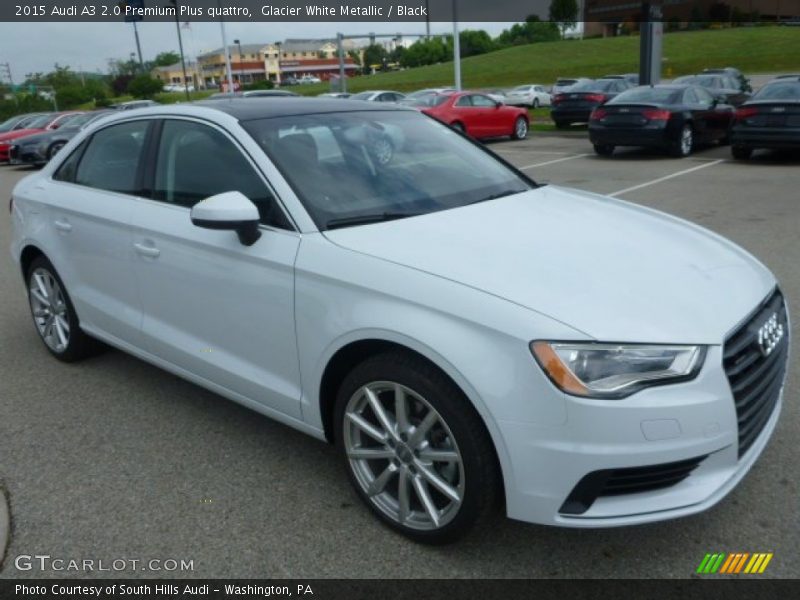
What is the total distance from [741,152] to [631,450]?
13.3m

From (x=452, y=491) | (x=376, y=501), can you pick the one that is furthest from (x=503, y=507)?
(x=376, y=501)

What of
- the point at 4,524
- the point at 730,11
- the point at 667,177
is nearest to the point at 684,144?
the point at 667,177

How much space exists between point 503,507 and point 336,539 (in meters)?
0.67

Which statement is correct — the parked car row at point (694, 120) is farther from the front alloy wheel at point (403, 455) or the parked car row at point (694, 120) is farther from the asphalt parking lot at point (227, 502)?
the front alloy wheel at point (403, 455)

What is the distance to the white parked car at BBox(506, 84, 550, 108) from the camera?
3997cm

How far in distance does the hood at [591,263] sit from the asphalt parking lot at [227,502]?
0.81 ft

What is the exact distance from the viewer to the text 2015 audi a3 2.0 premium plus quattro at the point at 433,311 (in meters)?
2.44

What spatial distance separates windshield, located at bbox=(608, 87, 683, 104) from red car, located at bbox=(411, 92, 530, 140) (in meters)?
5.10

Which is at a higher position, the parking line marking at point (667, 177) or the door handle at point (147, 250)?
the door handle at point (147, 250)

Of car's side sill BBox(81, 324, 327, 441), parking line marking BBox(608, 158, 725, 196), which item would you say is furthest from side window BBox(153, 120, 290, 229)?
parking line marking BBox(608, 158, 725, 196)

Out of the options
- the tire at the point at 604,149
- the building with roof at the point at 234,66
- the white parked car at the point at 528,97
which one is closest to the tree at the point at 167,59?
the building with roof at the point at 234,66

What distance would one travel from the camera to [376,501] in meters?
3.03

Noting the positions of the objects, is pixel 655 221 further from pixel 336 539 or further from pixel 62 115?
pixel 62 115

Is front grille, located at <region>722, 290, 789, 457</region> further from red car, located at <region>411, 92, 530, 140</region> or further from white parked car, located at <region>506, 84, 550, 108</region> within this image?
white parked car, located at <region>506, 84, 550, 108</region>
